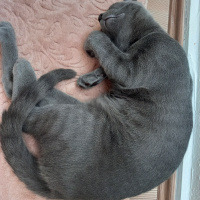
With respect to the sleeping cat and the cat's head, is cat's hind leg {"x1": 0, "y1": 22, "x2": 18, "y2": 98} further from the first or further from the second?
the cat's head

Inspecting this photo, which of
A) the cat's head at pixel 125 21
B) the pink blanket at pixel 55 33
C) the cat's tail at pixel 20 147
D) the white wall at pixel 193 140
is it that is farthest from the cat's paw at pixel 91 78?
the white wall at pixel 193 140

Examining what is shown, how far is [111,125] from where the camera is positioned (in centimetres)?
114

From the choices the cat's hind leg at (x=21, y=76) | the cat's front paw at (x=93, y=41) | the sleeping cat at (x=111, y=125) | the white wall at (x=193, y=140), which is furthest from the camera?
the white wall at (x=193, y=140)

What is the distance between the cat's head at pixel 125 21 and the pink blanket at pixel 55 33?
16cm

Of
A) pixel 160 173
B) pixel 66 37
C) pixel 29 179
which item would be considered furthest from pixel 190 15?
pixel 29 179

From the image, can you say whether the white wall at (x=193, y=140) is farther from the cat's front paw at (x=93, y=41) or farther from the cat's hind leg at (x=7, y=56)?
the cat's hind leg at (x=7, y=56)

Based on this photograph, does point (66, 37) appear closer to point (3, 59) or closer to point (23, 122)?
point (3, 59)

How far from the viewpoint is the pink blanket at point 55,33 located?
139 cm

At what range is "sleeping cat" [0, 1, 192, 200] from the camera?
3.39ft

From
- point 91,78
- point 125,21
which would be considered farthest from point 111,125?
point 125,21

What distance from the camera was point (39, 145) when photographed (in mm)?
1125

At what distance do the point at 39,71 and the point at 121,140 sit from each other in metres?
0.63

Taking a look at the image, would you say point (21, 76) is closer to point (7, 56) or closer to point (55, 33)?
point (7, 56)

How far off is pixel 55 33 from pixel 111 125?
67cm
